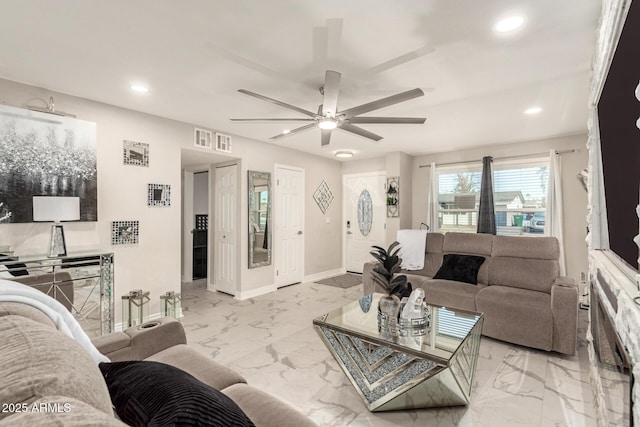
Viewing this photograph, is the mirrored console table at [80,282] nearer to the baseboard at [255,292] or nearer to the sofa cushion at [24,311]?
the baseboard at [255,292]

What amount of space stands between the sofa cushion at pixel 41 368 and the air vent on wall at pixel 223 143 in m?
3.74

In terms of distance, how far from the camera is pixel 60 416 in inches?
14.5

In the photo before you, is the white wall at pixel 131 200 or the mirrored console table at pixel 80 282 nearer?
the mirrored console table at pixel 80 282

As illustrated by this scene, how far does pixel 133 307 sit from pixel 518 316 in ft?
12.9

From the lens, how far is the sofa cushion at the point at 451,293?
3178 millimetres

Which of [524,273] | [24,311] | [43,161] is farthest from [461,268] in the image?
[43,161]

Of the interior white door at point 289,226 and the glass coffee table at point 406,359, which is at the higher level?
the interior white door at point 289,226

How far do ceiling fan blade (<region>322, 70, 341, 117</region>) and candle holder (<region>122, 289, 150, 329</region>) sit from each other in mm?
2688

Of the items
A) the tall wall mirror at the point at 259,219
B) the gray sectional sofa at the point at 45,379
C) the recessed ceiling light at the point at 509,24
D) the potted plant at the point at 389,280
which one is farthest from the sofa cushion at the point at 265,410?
the tall wall mirror at the point at 259,219

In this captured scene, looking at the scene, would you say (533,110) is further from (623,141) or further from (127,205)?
(127,205)

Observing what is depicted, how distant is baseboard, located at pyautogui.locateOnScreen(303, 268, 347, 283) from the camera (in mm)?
5590

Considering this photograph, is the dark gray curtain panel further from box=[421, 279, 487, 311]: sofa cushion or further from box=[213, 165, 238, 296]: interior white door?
box=[213, 165, 238, 296]: interior white door

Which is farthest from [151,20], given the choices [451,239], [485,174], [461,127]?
[485,174]

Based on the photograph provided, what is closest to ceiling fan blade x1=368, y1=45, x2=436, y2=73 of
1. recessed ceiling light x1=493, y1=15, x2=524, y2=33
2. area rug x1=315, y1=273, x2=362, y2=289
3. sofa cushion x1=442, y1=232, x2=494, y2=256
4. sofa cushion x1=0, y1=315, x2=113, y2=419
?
recessed ceiling light x1=493, y1=15, x2=524, y2=33
